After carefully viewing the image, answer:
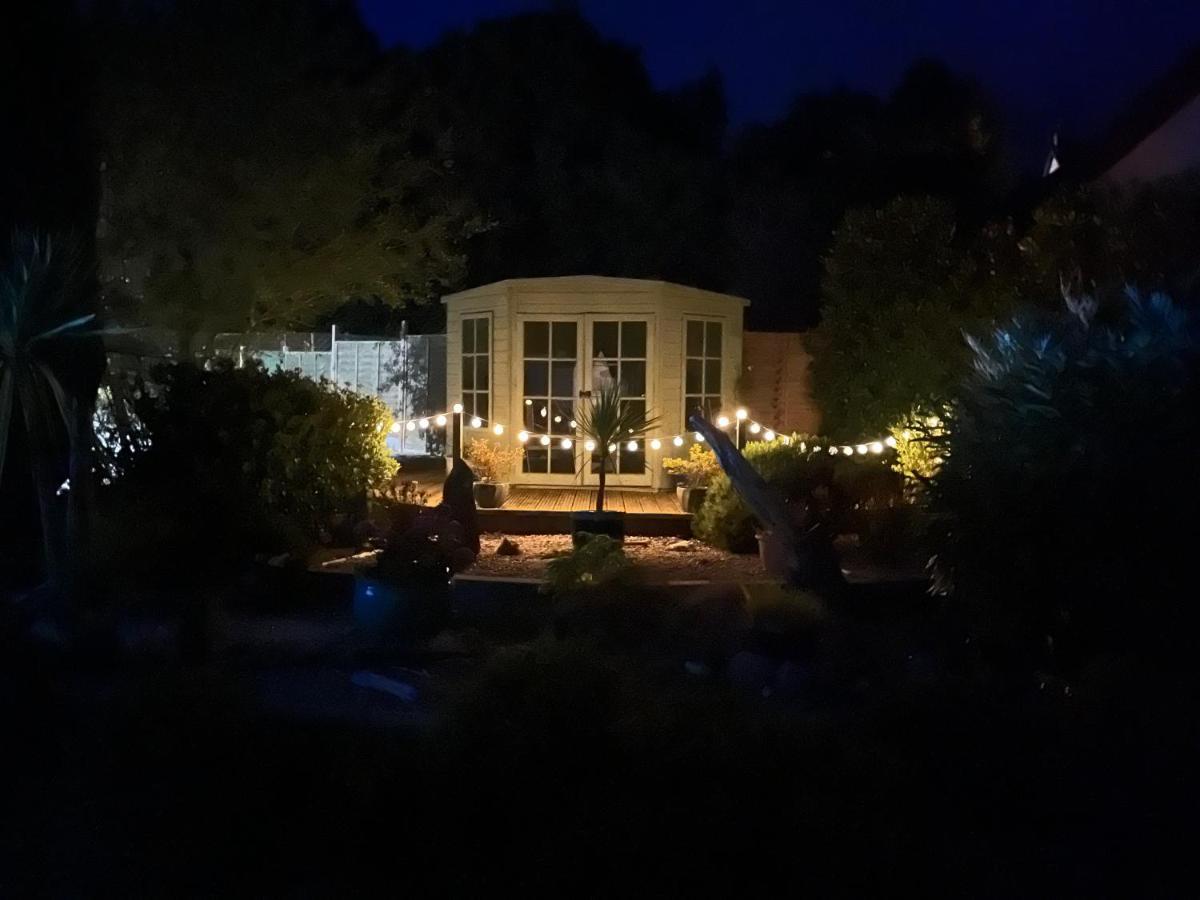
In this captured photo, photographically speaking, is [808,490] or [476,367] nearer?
[808,490]

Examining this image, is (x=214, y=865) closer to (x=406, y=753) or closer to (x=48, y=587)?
(x=406, y=753)

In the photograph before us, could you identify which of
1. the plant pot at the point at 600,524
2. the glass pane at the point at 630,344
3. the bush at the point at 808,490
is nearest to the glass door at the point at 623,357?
the glass pane at the point at 630,344

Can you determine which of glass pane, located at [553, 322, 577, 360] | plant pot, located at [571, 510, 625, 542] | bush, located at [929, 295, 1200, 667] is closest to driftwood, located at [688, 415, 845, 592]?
plant pot, located at [571, 510, 625, 542]

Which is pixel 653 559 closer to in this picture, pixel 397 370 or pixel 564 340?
pixel 564 340

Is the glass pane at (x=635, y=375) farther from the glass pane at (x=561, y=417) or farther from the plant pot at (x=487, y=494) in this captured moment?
the plant pot at (x=487, y=494)

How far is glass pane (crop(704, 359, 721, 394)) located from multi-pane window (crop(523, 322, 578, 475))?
1404 mm

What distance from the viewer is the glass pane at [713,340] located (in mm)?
13172

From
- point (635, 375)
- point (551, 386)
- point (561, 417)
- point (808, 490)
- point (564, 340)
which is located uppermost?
point (564, 340)

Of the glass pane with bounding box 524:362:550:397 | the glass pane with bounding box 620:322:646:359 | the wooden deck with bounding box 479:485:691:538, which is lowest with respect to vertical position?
the wooden deck with bounding box 479:485:691:538

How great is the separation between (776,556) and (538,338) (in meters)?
4.68

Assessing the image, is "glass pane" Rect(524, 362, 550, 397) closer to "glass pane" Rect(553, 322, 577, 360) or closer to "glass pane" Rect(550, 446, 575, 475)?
"glass pane" Rect(553, 322, 577, 360)

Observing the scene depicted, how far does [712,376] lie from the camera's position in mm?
13227

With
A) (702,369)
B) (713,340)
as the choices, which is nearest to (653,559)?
(702,369)

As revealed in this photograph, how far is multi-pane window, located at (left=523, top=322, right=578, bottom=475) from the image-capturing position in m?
12.9
